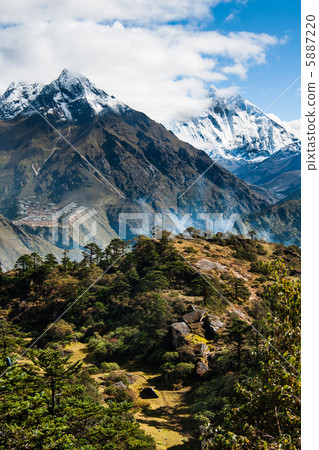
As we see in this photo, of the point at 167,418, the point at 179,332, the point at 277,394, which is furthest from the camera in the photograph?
the point at 179,332

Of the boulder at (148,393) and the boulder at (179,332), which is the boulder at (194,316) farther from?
the boulder at (148,393)

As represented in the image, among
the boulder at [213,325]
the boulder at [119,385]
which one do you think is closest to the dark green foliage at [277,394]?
the boulder at [119,385]

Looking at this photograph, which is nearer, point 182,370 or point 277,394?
point 277,394

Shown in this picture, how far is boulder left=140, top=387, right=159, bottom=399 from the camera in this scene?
26141mm

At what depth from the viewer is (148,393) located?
1038 inches

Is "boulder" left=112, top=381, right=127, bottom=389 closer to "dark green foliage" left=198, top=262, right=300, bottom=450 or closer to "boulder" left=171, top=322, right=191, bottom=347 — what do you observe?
"boulder" left=171, top=322, right=191, bottom=347

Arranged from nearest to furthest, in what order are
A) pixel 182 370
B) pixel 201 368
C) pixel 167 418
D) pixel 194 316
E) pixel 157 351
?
pixel 167 418 < pixel 182 370 < pixel 201 368 < pixel 157 351 < pixel 194 316

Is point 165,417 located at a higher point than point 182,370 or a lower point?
lower

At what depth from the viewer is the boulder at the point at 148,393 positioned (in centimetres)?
2614

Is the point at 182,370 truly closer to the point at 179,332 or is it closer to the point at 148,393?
the point at 148,393

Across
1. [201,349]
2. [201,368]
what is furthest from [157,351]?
[201,368]

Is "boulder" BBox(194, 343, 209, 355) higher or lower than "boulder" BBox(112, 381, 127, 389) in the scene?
higher

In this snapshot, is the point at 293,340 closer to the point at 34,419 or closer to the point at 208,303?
the point at 34,419

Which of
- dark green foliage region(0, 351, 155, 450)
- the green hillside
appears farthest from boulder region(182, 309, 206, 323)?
dark green foliage region(0, 351, 155, 450)
